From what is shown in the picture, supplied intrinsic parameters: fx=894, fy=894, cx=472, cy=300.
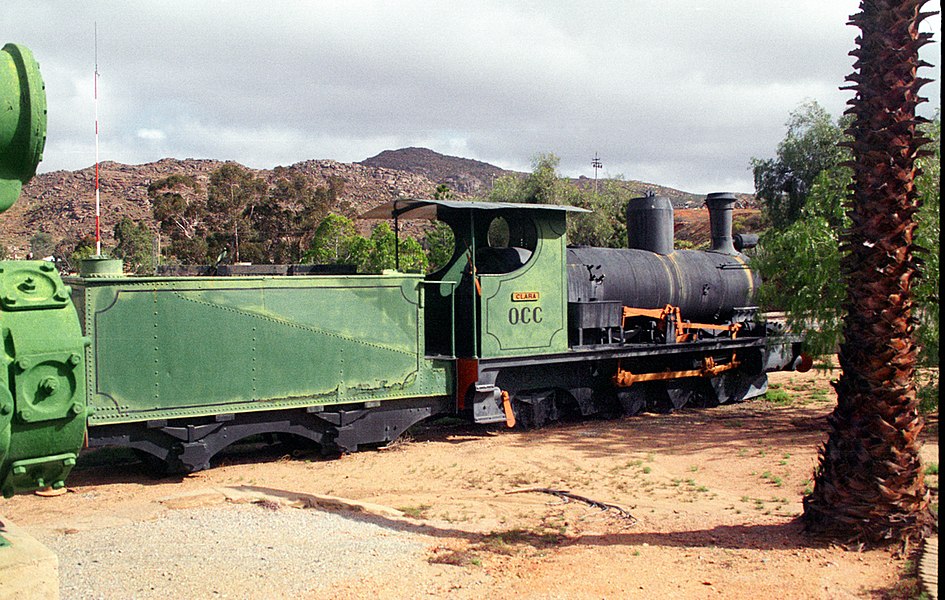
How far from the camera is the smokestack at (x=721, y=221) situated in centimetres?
1531

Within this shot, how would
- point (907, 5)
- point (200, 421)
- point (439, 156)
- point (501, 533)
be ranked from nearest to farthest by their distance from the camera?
point (907, 5)
point (501, 533)
point (200, 421)
point (439, 156)

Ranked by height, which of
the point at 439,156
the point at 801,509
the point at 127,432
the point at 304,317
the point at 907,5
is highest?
the point at 439,156

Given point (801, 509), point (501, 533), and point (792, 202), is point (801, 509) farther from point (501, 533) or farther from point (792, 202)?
point (792, 202)

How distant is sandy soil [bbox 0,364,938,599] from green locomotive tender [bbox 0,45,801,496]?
0.49 metres

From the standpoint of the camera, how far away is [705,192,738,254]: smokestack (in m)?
15.3

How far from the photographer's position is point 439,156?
13288cm

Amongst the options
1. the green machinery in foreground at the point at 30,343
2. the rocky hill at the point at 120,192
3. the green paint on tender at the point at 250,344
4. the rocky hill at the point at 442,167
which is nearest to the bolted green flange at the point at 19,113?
the green machinery in foreground at the point at 30,343

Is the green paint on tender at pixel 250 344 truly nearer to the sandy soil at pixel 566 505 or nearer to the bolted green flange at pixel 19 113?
the sandy soil at pixel 566 505

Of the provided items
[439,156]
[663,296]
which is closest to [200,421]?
[663,296]

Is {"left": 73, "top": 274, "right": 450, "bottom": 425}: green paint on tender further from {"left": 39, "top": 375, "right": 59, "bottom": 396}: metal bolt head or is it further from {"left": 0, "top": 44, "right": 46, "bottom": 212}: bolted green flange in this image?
{"left": 39, "top": 375, "right": 59, "bottom": 396}: metal bolt head

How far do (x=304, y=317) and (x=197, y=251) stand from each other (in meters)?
28.8

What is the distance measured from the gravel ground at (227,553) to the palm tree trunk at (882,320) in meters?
3.22

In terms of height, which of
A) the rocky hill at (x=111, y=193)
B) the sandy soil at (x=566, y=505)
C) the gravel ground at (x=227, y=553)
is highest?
the rocky hill at (x=111, y=193)

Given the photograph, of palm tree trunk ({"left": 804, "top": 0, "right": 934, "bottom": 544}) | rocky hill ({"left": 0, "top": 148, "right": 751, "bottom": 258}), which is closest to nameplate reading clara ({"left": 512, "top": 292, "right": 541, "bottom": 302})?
palm tree trunk ({"left": 804, "top": 0, "right": 934, "bottom": 544})
